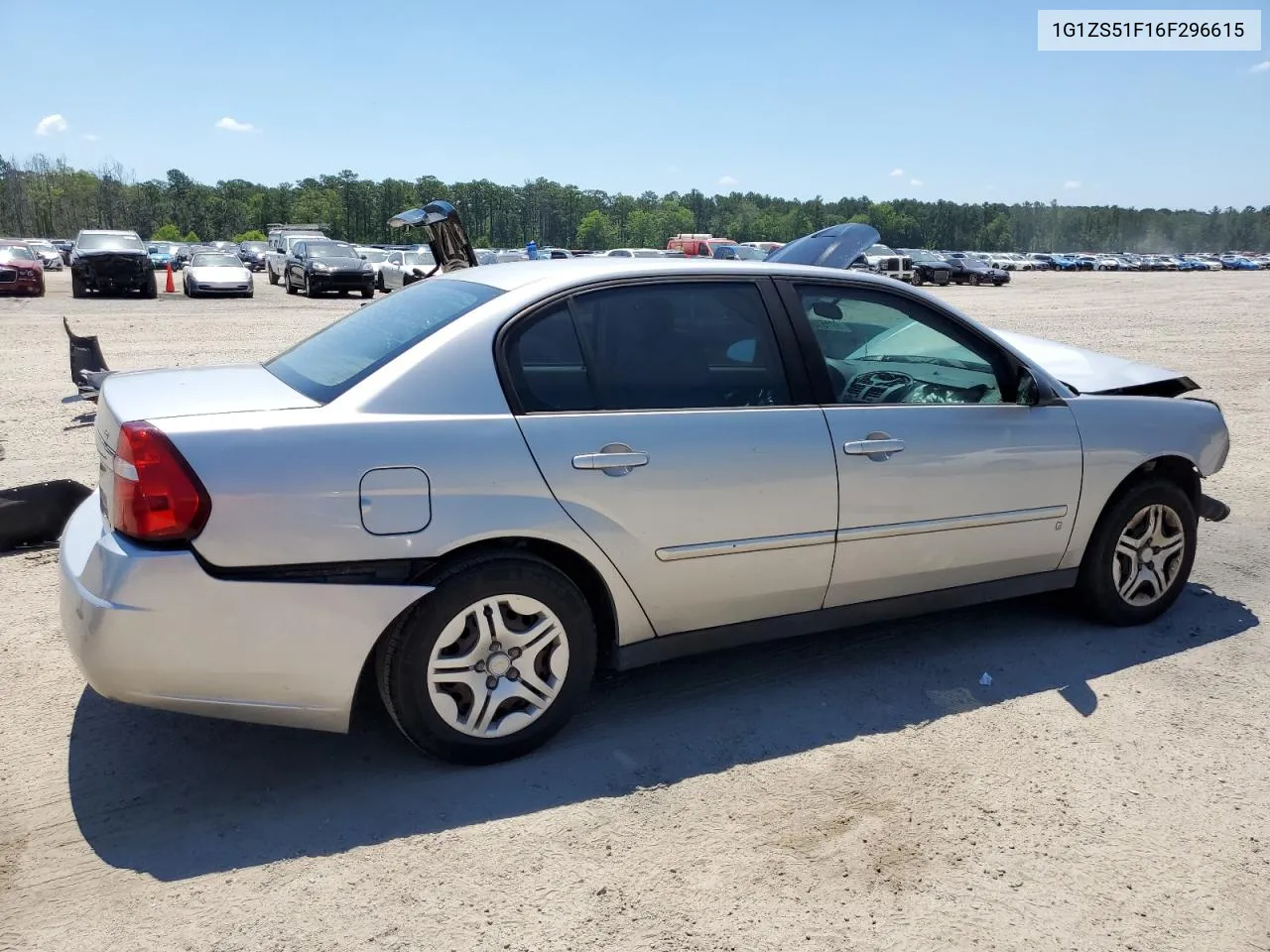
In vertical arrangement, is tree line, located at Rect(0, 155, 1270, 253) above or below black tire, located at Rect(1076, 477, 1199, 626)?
above

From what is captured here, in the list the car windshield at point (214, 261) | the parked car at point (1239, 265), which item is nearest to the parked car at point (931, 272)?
the car windshield at point (214, 261)

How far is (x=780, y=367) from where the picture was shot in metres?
3.64

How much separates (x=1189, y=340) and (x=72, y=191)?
143419mm

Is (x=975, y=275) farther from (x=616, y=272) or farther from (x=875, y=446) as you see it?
(x=616, y=272)

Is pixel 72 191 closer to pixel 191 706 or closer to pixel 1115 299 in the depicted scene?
pixel 1115 299

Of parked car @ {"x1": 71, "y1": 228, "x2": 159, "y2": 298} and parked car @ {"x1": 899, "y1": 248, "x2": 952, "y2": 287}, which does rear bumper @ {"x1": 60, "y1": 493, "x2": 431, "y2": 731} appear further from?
parked car @ {"x1": 899, "y1": 248, "x2": 952, "y2": 287}

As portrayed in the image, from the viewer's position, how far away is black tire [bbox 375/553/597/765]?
3020mm

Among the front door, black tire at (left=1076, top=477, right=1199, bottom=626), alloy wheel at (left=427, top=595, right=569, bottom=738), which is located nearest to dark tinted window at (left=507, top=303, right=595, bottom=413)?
alloy wheel at (left=427, top=595, right=569, bottom=738)

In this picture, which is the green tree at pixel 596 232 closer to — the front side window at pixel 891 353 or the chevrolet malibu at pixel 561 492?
the front side window at pixel 891 353

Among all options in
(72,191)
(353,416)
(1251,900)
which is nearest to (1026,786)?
(1251,900)

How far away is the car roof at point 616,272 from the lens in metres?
3.45

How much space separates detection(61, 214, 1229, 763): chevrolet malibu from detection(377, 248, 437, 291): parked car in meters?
25.6

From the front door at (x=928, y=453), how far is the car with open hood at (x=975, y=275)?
1791 inches

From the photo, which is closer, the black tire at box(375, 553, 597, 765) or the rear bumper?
the rear bumper
